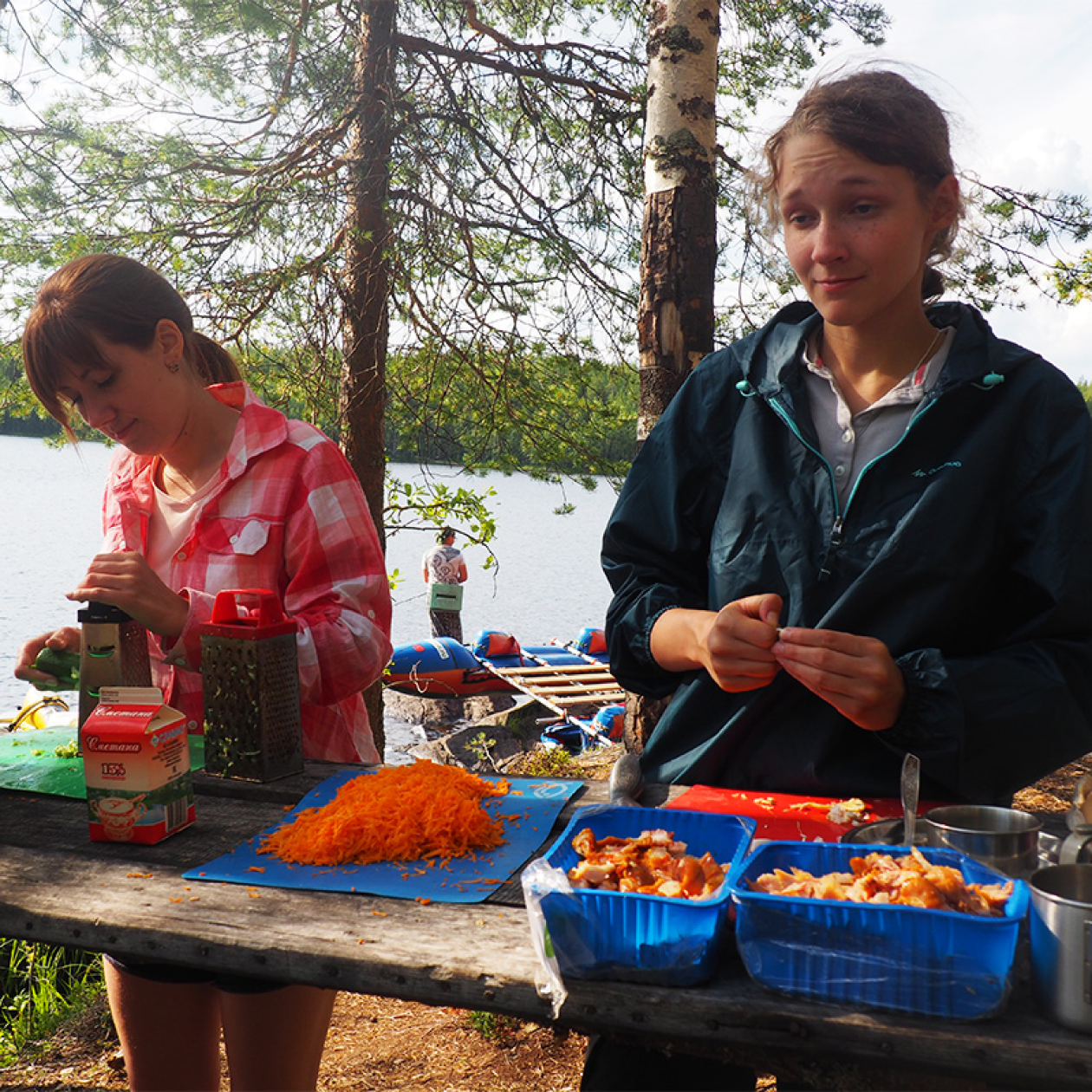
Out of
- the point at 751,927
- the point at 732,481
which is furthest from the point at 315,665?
the point at 751,927

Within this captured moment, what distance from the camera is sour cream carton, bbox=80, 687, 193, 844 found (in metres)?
1.52

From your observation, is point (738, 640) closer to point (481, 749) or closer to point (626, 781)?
point (626, 781)

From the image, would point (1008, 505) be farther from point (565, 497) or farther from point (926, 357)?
point (565, 497)

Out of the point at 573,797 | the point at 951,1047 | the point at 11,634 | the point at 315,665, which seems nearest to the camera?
the point at 951,1047

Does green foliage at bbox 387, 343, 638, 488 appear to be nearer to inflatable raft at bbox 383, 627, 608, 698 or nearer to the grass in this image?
the grass

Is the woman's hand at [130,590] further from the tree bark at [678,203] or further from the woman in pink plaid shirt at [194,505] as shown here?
the tree bark at [678,203]

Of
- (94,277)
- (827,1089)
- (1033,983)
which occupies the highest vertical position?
(94,277)

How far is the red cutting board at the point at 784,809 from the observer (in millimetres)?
1476

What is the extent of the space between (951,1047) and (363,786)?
93 cm

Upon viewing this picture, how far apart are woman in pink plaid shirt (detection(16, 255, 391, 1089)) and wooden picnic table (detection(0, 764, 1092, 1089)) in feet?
1.39

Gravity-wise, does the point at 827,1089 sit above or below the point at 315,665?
below

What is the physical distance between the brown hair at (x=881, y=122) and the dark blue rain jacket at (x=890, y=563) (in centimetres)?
29

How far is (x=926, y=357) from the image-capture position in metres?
1.77

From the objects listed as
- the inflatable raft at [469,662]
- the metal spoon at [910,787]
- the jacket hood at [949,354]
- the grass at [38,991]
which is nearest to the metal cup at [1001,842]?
the metal spoon at [910,787]
